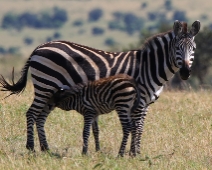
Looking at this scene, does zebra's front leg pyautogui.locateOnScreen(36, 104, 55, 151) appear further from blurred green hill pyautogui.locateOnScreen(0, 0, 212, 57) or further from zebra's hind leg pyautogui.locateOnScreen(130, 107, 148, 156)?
blurred green hill pyautogui.locateOnScreen(0, 0, 212, 57)

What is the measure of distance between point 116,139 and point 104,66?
1638 mm

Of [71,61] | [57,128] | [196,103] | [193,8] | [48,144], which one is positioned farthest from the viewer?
[193,8]

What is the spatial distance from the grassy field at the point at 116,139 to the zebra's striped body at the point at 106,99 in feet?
1.65

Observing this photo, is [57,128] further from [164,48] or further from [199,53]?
[199,53]

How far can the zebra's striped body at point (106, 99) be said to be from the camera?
9555mm

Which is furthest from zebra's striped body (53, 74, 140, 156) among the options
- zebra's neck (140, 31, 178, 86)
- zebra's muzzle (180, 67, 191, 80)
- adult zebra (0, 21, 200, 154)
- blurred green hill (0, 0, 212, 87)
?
blurred green hill (0, 0, 212, 87)

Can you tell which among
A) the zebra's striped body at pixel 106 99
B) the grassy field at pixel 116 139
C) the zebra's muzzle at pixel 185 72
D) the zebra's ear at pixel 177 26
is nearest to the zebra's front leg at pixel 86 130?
the zebra's striped body at pixel 106 99

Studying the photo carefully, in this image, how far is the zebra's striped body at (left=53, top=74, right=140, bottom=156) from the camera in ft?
31.3

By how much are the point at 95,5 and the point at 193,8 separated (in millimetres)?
21219

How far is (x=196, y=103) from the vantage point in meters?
13.9

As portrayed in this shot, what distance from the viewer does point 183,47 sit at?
9.64 meters

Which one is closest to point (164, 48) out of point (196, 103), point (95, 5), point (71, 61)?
point (71, 61)

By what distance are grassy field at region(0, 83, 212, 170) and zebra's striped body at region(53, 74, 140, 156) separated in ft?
1.65

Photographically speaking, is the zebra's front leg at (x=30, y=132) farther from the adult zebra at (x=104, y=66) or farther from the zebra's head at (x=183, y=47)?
the zebra's head at (x=183, y=47)
